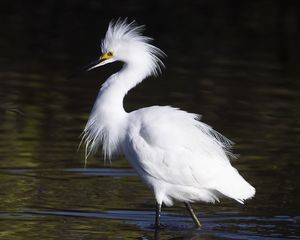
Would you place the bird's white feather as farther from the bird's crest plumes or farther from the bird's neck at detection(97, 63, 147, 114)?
the bird's crest plumes

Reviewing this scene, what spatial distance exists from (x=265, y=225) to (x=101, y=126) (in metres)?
1.78

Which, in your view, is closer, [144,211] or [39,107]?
[144,211]

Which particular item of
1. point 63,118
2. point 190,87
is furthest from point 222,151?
point 190,87

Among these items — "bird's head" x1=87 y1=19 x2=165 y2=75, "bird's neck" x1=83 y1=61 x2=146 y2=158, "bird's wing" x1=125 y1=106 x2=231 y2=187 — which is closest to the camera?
"bird's wing" x1=125 y1=106 x2=231 y2=187

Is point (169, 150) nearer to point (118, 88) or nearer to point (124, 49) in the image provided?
point (118, 88)

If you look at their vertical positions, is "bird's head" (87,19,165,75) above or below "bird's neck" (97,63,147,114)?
above

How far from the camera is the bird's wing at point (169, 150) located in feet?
28.5

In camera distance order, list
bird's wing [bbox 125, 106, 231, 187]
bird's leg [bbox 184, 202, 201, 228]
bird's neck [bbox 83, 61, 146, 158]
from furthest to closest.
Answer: bird's neck [bbox 83, 61, 146, 158], bird's leg [bbox 184, 202, 201, 228], bird's wing [bbox 125, 106, 231, 187]

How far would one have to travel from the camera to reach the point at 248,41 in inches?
816

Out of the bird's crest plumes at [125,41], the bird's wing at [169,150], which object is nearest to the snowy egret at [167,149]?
the bird's wing at [169,150]

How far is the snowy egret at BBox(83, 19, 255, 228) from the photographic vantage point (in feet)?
28.6

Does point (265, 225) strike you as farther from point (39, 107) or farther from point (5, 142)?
point (39, 107)

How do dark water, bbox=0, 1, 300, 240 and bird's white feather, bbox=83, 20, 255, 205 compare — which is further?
dark water, bbox=0, 1, 300, 240

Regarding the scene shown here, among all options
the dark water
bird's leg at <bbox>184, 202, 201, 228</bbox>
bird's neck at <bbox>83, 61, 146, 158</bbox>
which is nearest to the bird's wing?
bird's neck at <bbox>83, 61, 146, 158</bbox>
